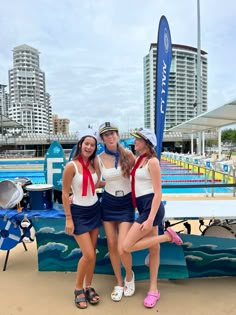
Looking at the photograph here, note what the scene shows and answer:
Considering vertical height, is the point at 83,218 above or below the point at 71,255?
above

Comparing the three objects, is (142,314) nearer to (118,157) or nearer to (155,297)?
(155,297)

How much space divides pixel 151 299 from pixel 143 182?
38.6 inches

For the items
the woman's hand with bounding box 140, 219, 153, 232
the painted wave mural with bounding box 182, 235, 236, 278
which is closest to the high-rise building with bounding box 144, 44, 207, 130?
the painted wave mural with bounding box 182, 235, 236, 278

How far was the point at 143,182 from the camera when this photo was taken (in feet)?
7.55

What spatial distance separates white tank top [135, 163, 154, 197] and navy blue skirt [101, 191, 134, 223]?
0.12 meters

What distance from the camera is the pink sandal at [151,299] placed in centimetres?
240

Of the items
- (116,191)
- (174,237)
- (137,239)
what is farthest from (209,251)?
(116,191)

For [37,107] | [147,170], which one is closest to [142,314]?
[147,170]

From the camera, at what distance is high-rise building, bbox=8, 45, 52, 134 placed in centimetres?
8875

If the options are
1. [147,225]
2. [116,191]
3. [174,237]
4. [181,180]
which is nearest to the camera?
[147,225]

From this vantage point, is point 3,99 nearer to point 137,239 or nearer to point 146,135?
point 146,135

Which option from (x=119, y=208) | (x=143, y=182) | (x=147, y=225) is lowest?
(x=147, y=225)

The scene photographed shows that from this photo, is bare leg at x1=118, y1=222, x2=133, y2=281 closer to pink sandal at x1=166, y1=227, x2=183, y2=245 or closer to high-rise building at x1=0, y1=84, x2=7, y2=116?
pink sandal at x1=166, y1=227, x2=183, y2=245

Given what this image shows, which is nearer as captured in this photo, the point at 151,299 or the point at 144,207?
the point at 144,207
